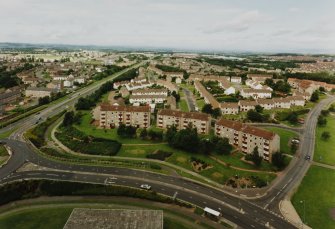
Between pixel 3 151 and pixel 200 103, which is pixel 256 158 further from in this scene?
pixel 3 151

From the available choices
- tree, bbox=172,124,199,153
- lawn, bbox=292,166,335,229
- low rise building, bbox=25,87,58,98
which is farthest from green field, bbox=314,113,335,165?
low rise building, bbox=25,87,58,98

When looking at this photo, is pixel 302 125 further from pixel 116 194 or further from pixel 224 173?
pixel 116 194

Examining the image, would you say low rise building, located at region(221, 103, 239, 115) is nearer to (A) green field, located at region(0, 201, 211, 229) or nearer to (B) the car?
(B) the car

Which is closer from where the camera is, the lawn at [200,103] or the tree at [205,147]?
the tree at [205,147]

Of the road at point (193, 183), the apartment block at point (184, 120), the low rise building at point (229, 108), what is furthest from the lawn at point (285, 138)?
the apartment block at point (184, 120)

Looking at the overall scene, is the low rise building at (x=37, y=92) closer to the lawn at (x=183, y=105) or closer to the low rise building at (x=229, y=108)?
the lawn at (x=183, y=105)

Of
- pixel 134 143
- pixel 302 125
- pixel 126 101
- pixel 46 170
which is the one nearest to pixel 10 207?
pixel 46 170
